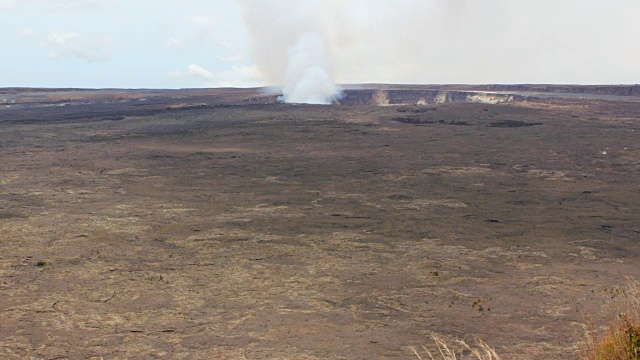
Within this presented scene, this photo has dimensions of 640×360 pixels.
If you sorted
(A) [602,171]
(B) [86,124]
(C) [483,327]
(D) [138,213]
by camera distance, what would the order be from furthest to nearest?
(B) [86,124], (A) [602,171], (D) [138,213], (C) [483,327]

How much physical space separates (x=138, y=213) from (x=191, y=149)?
9367mm

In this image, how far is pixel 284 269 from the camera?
7902mm

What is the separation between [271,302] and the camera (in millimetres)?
6734

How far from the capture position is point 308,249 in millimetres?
8789

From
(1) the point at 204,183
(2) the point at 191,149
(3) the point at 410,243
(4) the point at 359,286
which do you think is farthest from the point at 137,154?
(4) the point at 359,286

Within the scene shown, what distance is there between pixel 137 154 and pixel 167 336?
45.0 ft

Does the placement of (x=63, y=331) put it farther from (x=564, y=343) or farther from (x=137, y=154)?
(x=137, y=154)

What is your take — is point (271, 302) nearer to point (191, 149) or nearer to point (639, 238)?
point (639, 238)

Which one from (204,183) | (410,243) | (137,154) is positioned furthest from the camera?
(137,154)

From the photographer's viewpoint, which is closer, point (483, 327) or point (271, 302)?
point (483, 327)

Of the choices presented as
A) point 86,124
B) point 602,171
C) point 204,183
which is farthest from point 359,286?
point 86,124

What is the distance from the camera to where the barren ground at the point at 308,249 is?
5.96 meters

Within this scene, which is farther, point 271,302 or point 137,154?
point 137,154

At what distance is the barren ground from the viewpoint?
19.6ft
